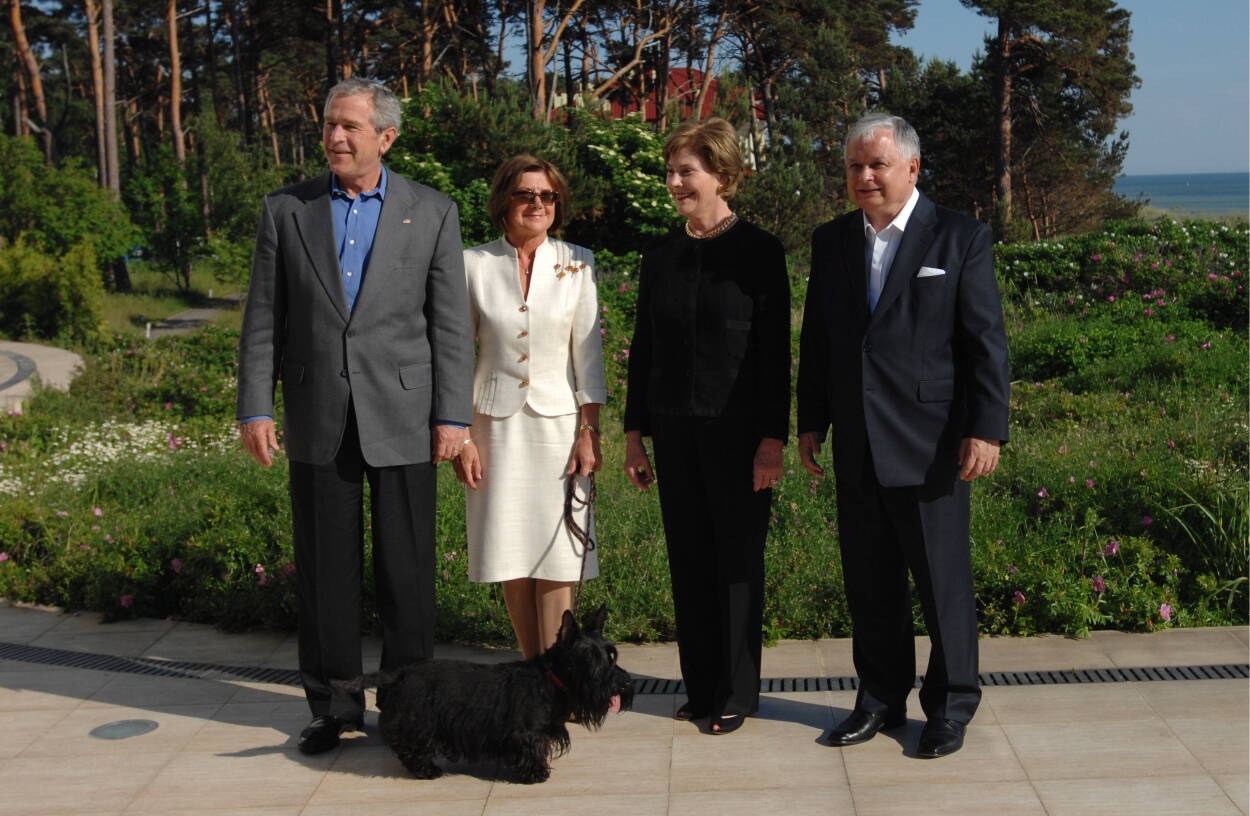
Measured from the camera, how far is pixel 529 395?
3908 mm

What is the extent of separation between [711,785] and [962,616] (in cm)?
93

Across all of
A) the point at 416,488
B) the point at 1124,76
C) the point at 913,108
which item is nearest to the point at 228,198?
the point at 913,108

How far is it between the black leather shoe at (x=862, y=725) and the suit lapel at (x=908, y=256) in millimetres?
1257

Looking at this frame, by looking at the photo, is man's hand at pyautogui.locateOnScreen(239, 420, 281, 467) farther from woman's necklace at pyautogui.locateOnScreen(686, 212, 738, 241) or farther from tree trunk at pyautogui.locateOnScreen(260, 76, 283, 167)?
tree trunk at pyautogui.locateOnScreen(260, 76, 283, 167)

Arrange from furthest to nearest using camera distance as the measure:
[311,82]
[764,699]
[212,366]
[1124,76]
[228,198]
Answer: [311,82] < [228,198] < [1124,76] < [212,366] < [764,699]

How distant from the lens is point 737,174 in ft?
12.3

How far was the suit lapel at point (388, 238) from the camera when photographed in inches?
147

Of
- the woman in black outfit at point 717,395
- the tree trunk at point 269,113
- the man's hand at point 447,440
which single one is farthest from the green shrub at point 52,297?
the tree trunk at point 269,113

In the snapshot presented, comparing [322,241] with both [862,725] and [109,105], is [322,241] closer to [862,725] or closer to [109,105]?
[862,725]

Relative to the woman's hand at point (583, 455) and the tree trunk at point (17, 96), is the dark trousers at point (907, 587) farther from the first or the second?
the tree trunk at point (17, 96)

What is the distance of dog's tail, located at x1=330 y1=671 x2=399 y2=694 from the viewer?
3566 mm

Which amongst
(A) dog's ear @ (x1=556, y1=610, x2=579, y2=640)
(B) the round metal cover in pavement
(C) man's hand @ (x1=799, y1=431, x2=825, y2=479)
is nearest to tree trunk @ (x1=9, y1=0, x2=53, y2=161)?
(B) the round metal cover in pavement

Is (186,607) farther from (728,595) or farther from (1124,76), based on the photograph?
(1124,76)

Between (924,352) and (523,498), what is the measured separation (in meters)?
1.37
